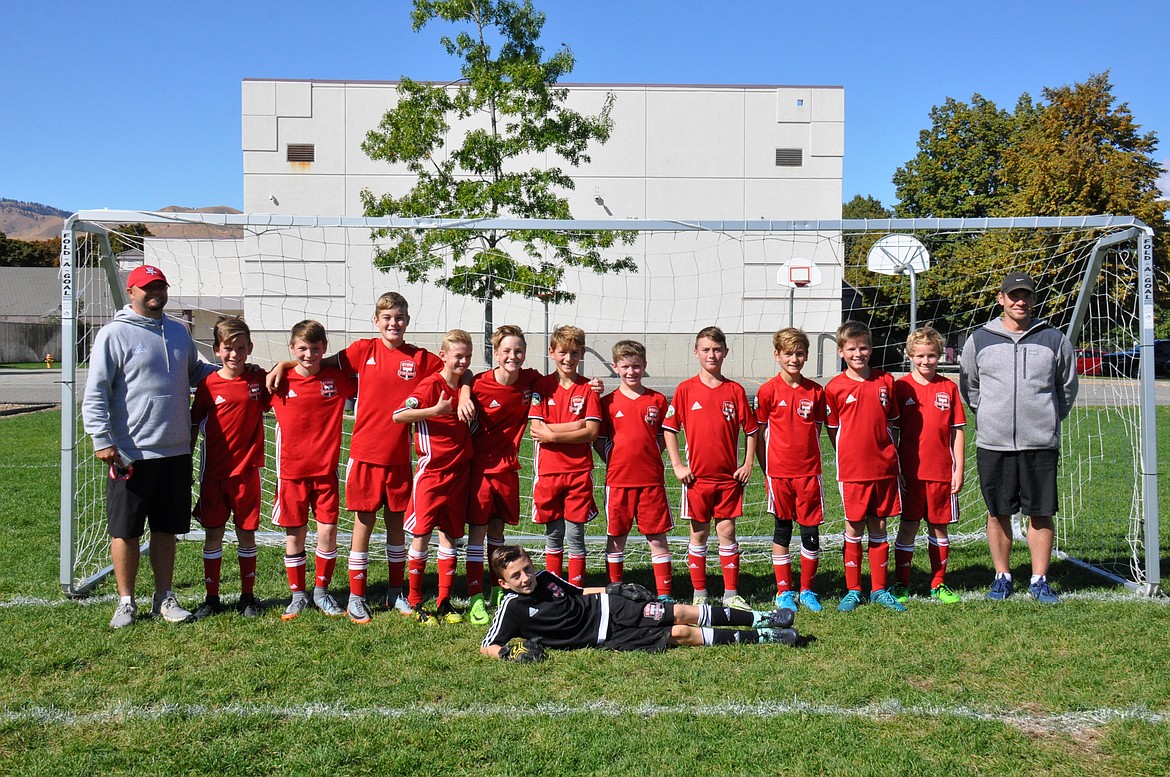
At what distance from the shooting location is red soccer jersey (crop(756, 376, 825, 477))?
489 cm

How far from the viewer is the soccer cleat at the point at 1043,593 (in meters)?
4.94

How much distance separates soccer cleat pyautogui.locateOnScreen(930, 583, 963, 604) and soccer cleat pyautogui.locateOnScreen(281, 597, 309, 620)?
3655 millimetres

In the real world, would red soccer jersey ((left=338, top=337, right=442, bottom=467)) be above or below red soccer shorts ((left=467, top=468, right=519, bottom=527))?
above

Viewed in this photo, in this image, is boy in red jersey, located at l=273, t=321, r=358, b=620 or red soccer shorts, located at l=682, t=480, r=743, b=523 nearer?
boy in red jersey, located at l=273, t=321, r=358, b=620

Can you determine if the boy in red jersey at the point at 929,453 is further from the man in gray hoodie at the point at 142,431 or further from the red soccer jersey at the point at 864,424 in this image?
the man in gray hoodie at the point at 142,431

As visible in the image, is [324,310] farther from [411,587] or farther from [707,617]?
[707,617]

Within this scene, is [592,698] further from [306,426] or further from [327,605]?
→ [306,426]

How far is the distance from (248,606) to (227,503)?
1.96ft

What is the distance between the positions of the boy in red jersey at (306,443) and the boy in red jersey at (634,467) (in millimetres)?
1520

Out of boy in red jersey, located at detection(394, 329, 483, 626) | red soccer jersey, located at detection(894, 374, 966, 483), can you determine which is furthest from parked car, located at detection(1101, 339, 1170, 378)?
boy in red jersey, located at detection(394, 329, 483, 626)

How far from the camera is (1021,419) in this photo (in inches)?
196

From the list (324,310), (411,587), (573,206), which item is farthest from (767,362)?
(573,206)

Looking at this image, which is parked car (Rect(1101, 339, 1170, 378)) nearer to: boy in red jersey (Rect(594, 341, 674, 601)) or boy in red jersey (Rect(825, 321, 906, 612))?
boy in red jersey (Rect(825, 321, 906, 612))

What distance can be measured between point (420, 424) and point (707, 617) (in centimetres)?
186
